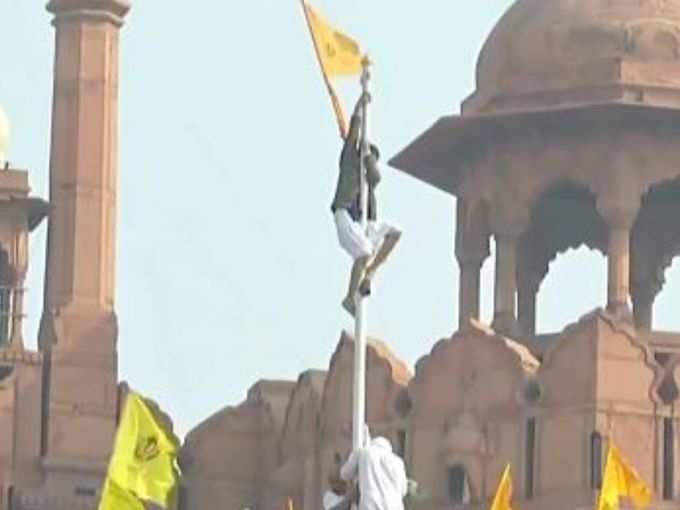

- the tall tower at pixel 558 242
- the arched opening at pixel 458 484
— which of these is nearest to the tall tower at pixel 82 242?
the tall tower at pixel 558 242

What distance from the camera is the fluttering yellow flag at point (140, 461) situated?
159ft

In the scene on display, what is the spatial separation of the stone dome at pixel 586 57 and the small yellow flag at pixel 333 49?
16.2 metres

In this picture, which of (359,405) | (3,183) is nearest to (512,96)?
(3,183)

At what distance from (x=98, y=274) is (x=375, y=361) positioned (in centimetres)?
341

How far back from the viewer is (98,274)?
2328 inches

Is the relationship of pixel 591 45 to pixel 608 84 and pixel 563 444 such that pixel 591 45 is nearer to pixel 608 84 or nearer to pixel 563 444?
pixel 608 84

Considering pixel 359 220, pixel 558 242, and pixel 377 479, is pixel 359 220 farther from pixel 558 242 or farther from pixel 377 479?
pixel 558 242

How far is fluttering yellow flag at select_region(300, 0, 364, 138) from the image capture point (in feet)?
137

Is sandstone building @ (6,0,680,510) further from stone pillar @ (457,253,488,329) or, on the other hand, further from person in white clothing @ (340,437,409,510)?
person in white clothing @ (340,437,409,510)

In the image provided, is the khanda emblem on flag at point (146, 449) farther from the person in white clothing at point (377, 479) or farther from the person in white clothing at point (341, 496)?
the person in white clothing at point (377, 479)

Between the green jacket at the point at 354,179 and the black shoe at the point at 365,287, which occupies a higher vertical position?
the green jacket at the point at 354,179

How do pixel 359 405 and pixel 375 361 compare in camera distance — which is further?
pixel 375 361

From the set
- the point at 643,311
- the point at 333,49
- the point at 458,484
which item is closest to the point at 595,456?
the point at 458,484

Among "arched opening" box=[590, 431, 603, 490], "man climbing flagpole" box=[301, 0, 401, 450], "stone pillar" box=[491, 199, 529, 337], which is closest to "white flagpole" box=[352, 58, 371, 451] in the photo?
"man climbing flagpole" box=[301, 0, 401, 450]
